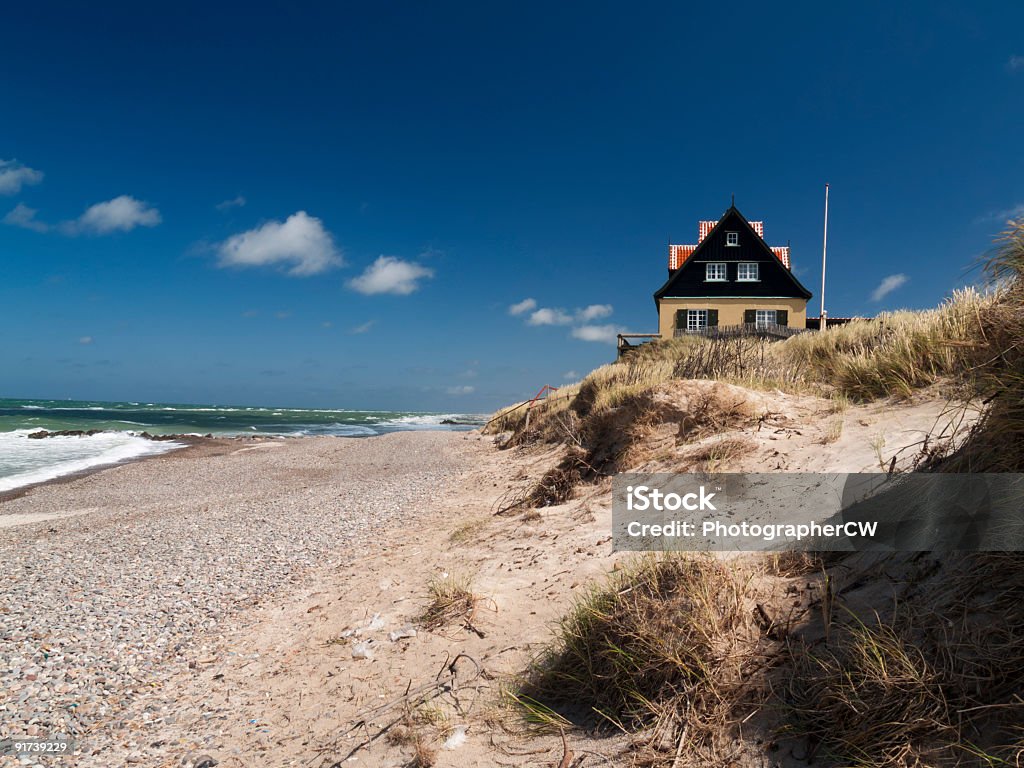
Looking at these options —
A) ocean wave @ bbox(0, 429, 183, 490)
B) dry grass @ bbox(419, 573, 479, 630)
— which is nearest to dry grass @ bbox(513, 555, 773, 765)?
dry grass @ bbox(419, 573, 479, 630)

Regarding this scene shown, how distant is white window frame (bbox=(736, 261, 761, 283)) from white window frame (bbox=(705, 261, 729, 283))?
0.64m

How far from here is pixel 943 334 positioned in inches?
274

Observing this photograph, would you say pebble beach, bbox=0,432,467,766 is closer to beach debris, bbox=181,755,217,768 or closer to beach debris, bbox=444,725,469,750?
beach debris, bbox=181,755,217,768

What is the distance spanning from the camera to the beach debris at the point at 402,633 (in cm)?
458

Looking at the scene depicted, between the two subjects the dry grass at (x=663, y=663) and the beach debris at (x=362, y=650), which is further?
the beach debris at (x=362, y=650)

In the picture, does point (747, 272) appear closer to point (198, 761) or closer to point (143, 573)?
point (143, 573)

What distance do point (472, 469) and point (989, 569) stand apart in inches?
540

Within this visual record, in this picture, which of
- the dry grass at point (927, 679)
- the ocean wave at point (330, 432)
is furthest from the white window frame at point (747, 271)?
the dry grass at point (927, 679)

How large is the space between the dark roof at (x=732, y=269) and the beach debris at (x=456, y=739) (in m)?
30.5

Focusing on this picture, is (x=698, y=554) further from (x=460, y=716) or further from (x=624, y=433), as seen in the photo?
(x=624, y=433)

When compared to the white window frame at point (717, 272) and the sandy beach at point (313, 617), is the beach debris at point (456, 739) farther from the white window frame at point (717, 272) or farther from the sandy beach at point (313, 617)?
the white window frame at point (717, 272)

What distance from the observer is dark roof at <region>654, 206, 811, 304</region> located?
30844mm

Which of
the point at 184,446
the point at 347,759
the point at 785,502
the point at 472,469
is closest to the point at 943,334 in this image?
the point at 785,502

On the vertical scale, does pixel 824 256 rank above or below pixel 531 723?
above
